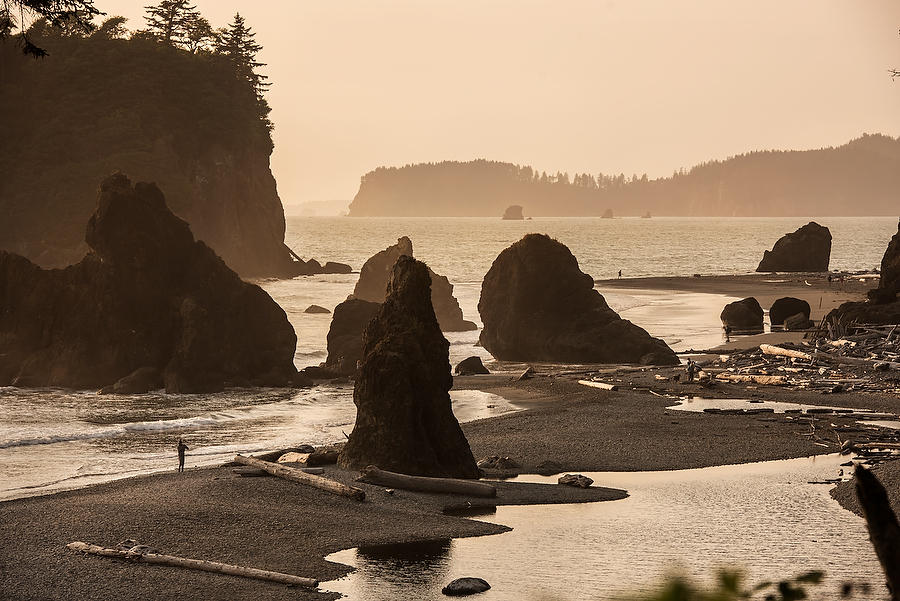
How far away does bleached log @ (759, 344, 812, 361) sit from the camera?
140ft

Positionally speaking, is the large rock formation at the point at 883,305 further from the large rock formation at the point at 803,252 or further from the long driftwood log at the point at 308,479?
the large rock formation at the point at 803,252

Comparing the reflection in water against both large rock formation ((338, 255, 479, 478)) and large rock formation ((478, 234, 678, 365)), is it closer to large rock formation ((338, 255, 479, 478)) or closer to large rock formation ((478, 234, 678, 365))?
large rock formation ((338, 255, 479, 478))

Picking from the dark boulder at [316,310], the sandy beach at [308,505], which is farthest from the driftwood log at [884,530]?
the dark boulder at [316,310]

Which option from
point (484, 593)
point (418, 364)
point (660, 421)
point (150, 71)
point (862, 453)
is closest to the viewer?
point (484, 593)

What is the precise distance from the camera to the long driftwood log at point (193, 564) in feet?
57.6

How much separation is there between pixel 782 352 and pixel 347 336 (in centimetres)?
2027

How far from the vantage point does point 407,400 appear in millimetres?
25359

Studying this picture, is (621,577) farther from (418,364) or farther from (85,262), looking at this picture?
(85,262)

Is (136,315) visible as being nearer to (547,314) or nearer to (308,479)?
(547,314)

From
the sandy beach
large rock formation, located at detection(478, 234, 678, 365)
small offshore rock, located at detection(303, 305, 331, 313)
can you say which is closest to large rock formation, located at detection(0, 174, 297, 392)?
large rock formation, located at detection(478, 234, 678, 365)

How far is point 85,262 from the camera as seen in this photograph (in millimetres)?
50875

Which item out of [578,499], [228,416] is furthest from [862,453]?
[228,416]

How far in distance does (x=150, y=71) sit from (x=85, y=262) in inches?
3291

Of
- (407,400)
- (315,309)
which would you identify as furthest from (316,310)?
(407,400)
